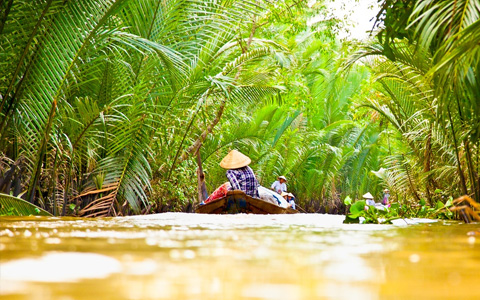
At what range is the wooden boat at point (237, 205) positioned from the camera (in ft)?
28.6

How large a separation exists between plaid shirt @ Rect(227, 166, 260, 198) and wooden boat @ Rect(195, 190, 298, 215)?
87cm

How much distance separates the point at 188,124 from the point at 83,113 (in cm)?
341

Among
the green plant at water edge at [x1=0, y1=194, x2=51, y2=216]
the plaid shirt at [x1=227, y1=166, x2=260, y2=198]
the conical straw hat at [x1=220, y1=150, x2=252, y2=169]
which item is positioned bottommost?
the green plant at water edge at [x1=0, y1=194, x2=51, y2=216]

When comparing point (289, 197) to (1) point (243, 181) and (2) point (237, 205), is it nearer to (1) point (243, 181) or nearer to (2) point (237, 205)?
(1) point (243, 181)

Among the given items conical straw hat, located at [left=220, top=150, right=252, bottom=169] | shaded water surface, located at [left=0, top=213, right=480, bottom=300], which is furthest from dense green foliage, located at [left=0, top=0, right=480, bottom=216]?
shaded water surface, located at [left=0, top=213, right=480, bottom=300]

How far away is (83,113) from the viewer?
617 cm

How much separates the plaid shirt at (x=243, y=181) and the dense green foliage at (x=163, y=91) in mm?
861

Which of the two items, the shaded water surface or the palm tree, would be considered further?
the palm tree

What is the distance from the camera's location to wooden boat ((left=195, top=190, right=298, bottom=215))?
871cm

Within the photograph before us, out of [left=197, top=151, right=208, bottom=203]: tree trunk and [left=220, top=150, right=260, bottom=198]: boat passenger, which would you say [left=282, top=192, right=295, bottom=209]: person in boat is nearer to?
[left=197, top=151, right=208, bottom=203]: tree trunk

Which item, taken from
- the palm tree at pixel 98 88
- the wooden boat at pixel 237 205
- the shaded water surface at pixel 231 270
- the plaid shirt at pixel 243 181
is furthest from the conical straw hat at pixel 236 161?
the shaded water surface at pixel 231 270

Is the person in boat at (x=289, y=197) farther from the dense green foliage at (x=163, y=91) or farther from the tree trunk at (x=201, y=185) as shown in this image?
the tree trunk at (x=201, y=185)

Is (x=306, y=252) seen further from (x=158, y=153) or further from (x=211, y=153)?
(x=211, y=153)

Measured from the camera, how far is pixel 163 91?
7941 millimetres
